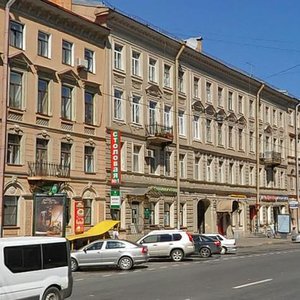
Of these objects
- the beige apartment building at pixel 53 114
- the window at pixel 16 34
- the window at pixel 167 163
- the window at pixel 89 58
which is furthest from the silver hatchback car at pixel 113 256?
the window at pixel 167 163

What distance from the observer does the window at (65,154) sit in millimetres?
34969

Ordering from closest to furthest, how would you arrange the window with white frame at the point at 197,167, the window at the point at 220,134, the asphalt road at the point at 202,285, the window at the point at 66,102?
1. the asphalt road at the point at 202,285
2. the window at the point at 66,102
3. the window with white frame at the point at 197,167
4. the window at the point at 220,134

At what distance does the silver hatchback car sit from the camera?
2512 cm

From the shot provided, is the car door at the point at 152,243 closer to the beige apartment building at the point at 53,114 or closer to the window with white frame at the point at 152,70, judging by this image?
the beige apartment building at the point at 53,114

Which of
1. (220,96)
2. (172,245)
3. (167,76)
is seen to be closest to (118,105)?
(167,76)

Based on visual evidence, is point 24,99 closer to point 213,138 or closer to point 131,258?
point 131,258

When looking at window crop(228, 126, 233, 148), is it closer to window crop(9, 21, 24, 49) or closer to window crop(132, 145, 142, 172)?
window crop(132, 145, 142, 172)

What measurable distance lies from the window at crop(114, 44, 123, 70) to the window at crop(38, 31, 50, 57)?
6.42 m

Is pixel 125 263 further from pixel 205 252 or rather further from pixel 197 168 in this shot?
pixel 197 168

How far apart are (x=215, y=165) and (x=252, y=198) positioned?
7963 millimetres

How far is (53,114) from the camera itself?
113ft

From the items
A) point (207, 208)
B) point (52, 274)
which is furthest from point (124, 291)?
point (207, 208)

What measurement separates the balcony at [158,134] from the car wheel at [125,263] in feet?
59.2

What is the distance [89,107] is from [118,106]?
2894 millimetres
